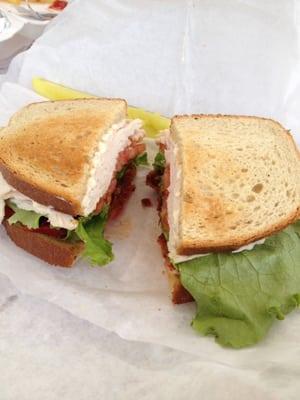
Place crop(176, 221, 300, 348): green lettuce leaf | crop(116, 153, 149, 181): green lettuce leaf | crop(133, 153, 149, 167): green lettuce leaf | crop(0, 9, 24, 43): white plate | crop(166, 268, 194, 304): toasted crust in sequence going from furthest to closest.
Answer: crop(0, 9, 24, 43): white plate, crop(133, 153, 149, 167): green lettuce leaf, crop(116, 153, 149, 181): green lettuce leaf, crop(166, 268, 194, 304): toasted crust, crop(176, 221, 300, 348): green lettuce leaf

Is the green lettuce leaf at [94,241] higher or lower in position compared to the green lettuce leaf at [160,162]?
lower

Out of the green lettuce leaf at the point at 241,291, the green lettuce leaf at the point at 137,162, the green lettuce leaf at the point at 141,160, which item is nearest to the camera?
the green lettuce leaf at the point at 241,291

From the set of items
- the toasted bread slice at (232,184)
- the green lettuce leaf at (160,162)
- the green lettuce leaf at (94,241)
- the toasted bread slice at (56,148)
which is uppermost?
the toasted bread slice at (232,184)

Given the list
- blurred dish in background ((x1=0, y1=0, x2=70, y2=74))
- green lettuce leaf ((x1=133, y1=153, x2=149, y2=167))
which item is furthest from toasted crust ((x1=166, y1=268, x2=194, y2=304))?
blurred dish in background ((x1=0, y1=0, x2=70, y2=74))

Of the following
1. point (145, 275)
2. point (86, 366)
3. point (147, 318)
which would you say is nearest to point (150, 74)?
point (145, 275)

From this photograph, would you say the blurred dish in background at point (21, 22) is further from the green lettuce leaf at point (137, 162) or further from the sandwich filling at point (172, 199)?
the sandwich filling at point (172, 199)

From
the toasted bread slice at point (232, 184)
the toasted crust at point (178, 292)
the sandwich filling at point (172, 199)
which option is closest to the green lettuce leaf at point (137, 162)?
the sandwich filling at point (172, 199)

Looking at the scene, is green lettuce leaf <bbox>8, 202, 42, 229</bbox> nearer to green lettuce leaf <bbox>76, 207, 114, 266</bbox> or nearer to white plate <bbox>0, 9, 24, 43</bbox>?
green lettuce leaf <bbox>76, 207, 114, 266</bbox>

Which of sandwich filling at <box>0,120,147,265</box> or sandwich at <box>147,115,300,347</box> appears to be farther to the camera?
sandwich filling at <box>0,120,147,265</box>
